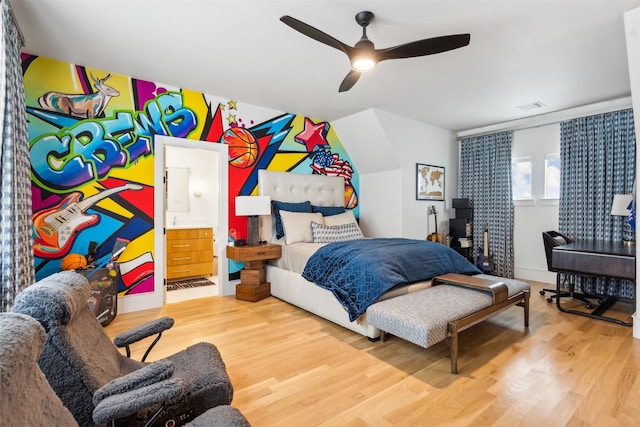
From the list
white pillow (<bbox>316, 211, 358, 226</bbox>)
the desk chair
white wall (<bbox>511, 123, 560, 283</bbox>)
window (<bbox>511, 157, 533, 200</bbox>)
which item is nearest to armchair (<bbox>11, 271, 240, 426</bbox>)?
white pillow (<bbox>316, 211, 358, 226</bbox>)

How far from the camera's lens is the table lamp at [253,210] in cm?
401

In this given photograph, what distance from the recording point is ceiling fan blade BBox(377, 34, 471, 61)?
2205 mm

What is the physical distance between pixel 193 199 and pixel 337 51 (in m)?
3.86

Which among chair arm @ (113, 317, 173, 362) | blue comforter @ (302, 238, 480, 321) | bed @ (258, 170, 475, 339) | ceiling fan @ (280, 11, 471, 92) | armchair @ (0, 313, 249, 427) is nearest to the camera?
armchair @ (0, 313, 249, 427)

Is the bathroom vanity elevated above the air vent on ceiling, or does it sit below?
below

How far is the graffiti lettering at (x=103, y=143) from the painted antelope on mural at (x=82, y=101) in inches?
4.0

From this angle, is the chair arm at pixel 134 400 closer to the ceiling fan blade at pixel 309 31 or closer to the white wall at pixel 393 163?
the ceiling fan blade at pixel 309 31

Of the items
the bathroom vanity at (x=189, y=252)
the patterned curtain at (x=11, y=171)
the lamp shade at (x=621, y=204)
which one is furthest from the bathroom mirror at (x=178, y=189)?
the lamp shade at (x=621, y=204)

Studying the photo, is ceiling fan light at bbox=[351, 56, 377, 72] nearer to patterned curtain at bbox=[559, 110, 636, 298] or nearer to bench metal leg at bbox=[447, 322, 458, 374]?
bench metal leg at bbox=[447, 322, 458, 374]

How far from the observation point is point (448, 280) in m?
3.04

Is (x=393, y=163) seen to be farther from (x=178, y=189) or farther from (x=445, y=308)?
(x=178, y=189)

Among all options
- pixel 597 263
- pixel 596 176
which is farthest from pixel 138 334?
pixel 596 176

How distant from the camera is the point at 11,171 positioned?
2141mm

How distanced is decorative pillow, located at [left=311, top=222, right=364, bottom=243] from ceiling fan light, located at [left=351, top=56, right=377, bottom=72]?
218 centimetres
